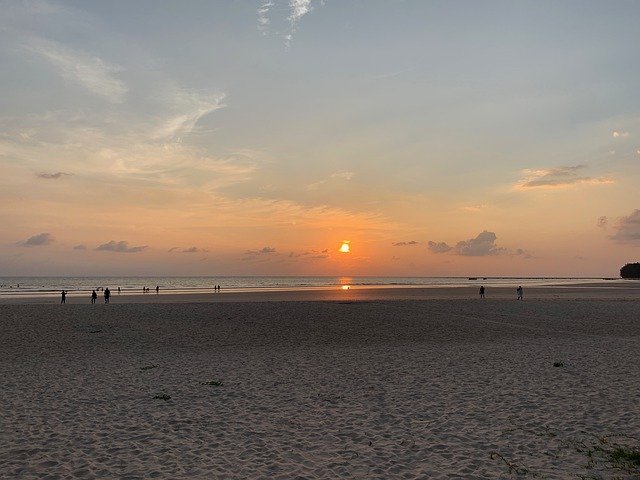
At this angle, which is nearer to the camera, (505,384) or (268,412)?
(268,412)

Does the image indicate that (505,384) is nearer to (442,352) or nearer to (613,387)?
(613,387)

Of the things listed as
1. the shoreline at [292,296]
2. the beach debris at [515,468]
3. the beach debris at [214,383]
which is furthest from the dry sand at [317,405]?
the shoreline at [292,296]

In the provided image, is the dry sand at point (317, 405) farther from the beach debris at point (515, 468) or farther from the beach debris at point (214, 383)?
the beach debris at point (214, 383)

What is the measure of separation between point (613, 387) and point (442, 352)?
7743mm

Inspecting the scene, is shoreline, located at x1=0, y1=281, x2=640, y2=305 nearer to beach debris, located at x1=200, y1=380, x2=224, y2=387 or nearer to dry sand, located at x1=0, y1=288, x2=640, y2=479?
dry sand, located at x1=0, y1=288, x2=640, y2=479

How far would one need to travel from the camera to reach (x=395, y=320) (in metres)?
34.4

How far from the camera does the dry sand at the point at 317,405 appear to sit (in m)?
9.30

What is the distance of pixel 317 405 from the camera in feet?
43.7

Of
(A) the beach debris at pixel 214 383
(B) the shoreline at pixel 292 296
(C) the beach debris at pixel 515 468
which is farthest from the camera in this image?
(B) the shoreline at pixel 292 296

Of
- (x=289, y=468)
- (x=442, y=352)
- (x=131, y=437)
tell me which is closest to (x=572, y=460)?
(x=289, y=468)

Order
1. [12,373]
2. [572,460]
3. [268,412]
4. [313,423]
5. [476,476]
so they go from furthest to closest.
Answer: [12,373]
[268,412]
[313,423]
[572,460]
[476,476]

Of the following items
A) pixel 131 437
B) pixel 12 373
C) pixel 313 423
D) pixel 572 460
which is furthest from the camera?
pixel 12 373

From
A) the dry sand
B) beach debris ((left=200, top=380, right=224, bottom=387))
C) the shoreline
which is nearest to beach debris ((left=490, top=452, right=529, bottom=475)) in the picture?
the dry sand

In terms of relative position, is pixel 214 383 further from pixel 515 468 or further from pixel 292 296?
pixel 292 296
